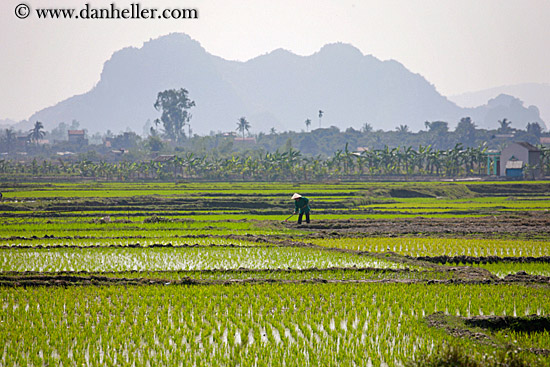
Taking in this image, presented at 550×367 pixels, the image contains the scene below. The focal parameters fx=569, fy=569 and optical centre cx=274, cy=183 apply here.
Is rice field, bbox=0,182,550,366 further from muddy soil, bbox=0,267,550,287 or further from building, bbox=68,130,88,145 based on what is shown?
building, bbox=68,130,88,145

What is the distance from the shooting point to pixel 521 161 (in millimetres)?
55625

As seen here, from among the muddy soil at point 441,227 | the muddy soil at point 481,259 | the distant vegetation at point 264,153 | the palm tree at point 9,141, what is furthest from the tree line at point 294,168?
the palm tree at point 9,141

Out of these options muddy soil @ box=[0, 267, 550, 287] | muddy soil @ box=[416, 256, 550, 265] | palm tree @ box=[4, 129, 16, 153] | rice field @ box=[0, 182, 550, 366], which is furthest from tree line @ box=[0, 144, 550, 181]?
palm tree @ box=[4, 129, 16, 153]

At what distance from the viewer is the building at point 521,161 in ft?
181

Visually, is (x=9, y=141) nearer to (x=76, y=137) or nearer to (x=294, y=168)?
(x=76, y=137)

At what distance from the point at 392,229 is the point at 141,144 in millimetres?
96032

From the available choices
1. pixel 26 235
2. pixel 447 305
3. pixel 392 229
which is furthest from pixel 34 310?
pixel 392 229

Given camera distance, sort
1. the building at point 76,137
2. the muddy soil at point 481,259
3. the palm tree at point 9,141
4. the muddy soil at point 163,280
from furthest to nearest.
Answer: the building at point 76,137
the palm tree at point 9,141
the muddy soil at point 481,259
the muddy soil at point 163,280

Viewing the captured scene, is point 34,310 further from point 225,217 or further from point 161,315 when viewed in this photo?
point 225,217

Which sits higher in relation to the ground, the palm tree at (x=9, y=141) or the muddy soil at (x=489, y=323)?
the palm tree at (x=9, y=141)

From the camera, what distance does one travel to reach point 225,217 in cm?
2258

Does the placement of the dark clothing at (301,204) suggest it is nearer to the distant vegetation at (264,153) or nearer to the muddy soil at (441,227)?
the muddy soil at (441,227)

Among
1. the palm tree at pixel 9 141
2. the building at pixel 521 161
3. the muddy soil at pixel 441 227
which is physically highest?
the palm tree at pixel 9 141

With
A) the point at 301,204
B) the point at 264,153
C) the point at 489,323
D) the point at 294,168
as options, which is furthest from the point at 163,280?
the point at 264,153
